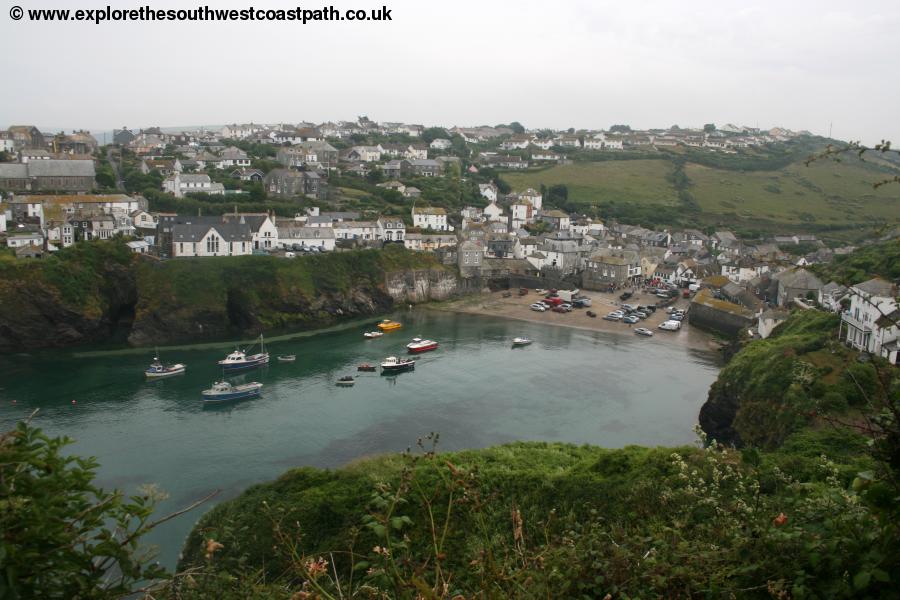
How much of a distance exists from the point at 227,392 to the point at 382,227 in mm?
22824

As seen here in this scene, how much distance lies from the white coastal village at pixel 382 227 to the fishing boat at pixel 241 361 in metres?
10.5

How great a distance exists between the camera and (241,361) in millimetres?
26938

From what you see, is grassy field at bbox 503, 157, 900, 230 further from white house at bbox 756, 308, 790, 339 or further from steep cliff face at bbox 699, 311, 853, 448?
steep cliff face at bbox 699, 311, 853, 448

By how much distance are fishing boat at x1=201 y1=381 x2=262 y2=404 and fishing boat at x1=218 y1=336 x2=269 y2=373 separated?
8.42 ft

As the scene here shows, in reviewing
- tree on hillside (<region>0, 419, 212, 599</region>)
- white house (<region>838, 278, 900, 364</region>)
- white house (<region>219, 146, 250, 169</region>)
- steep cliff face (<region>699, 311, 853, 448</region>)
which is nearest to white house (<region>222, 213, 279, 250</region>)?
white house (<region>219, 146, 250, 169</region>)

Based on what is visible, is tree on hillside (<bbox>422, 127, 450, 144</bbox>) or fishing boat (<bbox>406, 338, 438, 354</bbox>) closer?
fishing boat (<bbox>406, 338, 438, 354</bbox>)

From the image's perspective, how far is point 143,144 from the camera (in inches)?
2616

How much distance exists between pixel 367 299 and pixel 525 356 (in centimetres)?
1208

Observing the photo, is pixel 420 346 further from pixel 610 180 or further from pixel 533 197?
pixel 610 180

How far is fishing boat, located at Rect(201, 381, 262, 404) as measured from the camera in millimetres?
23297

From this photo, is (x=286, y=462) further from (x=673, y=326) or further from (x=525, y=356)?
(x=673, y=326)

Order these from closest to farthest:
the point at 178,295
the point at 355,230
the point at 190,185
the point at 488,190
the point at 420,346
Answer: the point at 420,346, the point at 178,295, the point at 355,230, the point at 190,185, the point at 488,190

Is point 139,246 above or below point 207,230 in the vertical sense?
below

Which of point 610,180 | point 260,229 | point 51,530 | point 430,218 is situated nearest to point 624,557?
point 51,530
